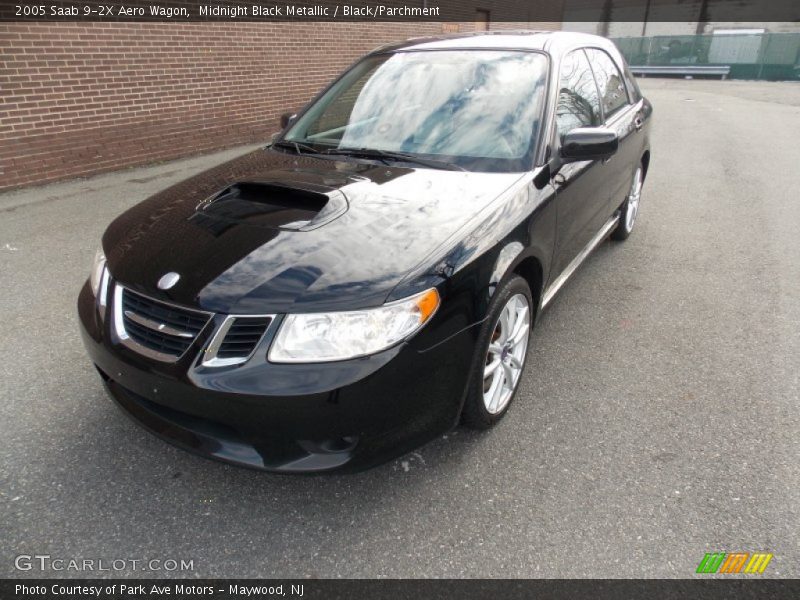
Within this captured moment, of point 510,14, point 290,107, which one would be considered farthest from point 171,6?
point 510,14

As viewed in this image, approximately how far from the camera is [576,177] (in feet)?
10.3

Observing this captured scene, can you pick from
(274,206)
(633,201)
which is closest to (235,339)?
(274,206)

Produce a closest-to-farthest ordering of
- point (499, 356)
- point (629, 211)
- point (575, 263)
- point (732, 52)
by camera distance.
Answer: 1. point (499, 356)
2. point (575, 263)
3. point (629, 211)
4. point (732, 52)

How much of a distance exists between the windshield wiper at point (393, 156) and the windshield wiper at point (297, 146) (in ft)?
0.33

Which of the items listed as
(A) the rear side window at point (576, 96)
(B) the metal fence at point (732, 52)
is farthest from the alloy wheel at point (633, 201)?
(B) the metal fence at point (732, 52)

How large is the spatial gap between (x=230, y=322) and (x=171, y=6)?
7.22m

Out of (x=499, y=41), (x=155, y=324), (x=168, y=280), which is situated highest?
(x=499, y=41)

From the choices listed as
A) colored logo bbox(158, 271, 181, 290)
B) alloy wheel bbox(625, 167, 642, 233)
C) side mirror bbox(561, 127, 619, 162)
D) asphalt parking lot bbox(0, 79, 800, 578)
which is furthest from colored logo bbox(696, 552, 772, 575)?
alloy wheel bbox(625, 167, 642, 233)

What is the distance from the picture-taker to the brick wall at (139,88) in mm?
6227

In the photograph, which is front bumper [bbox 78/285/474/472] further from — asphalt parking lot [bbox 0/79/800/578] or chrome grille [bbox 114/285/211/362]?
asphalt parking lot [bbox 0/79/800/578]

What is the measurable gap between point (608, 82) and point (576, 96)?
1041 millimetres

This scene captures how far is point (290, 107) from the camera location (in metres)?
9.72

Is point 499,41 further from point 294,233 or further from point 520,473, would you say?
point 520,473

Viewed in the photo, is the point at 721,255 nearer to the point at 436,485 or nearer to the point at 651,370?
the point at 651,370
